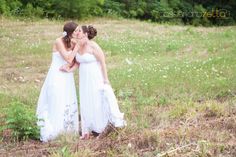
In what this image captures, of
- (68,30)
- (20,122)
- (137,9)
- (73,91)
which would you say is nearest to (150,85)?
(73,91)

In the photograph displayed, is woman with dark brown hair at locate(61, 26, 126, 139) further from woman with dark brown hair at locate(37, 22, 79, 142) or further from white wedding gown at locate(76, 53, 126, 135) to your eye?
woman with dark brown hair at locate(37, 22, 79, 142)

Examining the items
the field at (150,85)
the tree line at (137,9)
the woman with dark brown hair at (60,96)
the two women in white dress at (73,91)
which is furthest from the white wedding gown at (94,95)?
the tree line at (137,9)

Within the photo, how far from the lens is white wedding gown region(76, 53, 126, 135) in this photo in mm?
8195

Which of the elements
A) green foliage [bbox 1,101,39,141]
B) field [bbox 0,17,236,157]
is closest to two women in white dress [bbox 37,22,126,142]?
green foliage [bbox 1,101,39,141]

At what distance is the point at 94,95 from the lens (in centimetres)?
827

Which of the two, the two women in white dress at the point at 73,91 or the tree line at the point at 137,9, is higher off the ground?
the two women in white dress at the point at 73,91

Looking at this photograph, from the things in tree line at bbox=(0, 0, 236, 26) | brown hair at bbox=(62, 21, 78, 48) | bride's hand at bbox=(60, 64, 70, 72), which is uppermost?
brown hair at bbox=(62, 21, 78, 48)

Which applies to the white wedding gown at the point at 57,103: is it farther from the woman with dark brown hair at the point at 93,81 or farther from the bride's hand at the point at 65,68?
the woman with dark brown hair at the point at 93,81

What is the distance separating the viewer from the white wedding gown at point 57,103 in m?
8.32

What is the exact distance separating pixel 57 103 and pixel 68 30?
110 cm

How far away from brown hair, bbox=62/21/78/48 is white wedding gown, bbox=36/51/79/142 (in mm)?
207

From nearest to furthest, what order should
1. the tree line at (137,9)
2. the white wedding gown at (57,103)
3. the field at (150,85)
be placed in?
the field at (150,85), the white wedding gown at (57,103), the tree line at (137,9)

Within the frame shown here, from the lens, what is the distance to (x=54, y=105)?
27.4 feet

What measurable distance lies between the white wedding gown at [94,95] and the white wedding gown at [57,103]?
193 millimetres
